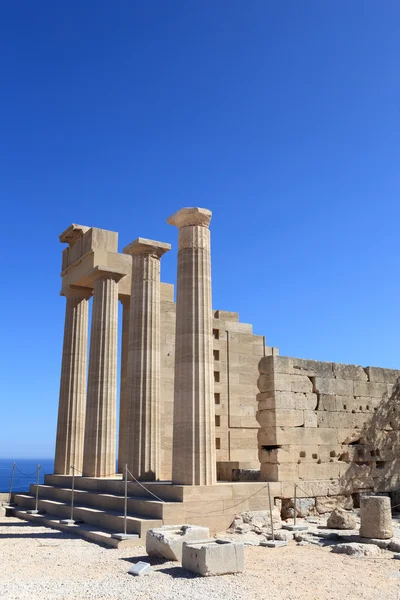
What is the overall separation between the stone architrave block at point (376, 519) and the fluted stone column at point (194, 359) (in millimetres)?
4210

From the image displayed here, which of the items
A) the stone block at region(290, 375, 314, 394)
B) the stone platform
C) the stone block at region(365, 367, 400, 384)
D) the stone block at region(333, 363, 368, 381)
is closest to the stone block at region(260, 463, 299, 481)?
the stone platform

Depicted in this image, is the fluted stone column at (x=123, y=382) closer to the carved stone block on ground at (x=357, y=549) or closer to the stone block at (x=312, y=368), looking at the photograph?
the stone block at (x=312, y=368)

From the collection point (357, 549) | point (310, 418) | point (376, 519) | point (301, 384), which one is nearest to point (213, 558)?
point (357, 549)

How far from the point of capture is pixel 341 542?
46.8 feet

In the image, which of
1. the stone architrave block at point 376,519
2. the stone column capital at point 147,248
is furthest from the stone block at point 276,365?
the stone architrave block at point 376,519

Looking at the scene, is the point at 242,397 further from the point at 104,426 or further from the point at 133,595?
the point at 133,595

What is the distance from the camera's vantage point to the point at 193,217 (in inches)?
717

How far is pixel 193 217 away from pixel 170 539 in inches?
381

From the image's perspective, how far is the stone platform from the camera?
14743 millimetres

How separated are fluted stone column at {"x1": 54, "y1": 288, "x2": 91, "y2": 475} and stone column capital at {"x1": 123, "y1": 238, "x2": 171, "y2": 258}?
5953 mm

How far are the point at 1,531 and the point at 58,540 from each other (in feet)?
9.51

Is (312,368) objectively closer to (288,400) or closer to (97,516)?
(288,400)

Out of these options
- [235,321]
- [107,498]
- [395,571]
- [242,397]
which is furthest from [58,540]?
[235,321]

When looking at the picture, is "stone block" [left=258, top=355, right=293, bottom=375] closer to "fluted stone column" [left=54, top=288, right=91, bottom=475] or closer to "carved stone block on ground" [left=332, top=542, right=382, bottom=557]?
"carved stone block on ground" [left=332, top=542, right=382, bottom=557]
